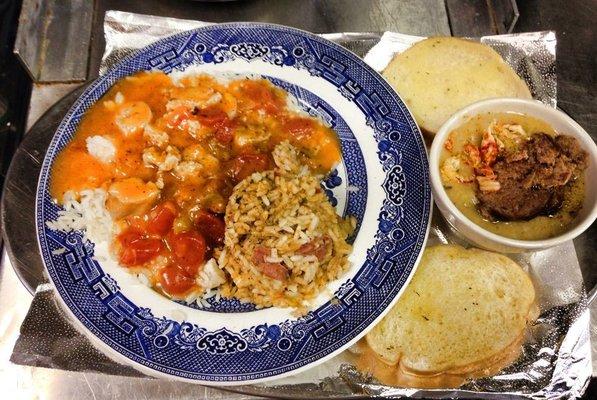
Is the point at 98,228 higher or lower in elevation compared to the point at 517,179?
lower

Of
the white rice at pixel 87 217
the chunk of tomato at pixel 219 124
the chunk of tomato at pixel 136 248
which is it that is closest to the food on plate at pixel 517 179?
the chunk of tomato at pixel 219 124

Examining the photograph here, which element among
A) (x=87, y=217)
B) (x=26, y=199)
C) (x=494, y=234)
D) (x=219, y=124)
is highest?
(x=494, y=234)

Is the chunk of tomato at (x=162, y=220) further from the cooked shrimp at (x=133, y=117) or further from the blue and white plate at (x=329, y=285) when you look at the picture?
the cooked shrimp at (x=133, y=117)

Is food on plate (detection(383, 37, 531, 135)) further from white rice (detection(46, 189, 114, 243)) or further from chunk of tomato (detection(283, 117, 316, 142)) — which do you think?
white rice (detection(46, 189, 114, 243))

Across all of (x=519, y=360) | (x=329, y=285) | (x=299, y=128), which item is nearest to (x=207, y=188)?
(x=299, y=128)

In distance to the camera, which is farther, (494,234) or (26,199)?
(26,199)

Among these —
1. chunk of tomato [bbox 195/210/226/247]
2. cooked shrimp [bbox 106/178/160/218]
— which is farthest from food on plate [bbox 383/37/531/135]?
cooked shrimp [bbox 106/178/160/218]

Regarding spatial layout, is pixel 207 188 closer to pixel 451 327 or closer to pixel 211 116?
pixel 211 116
